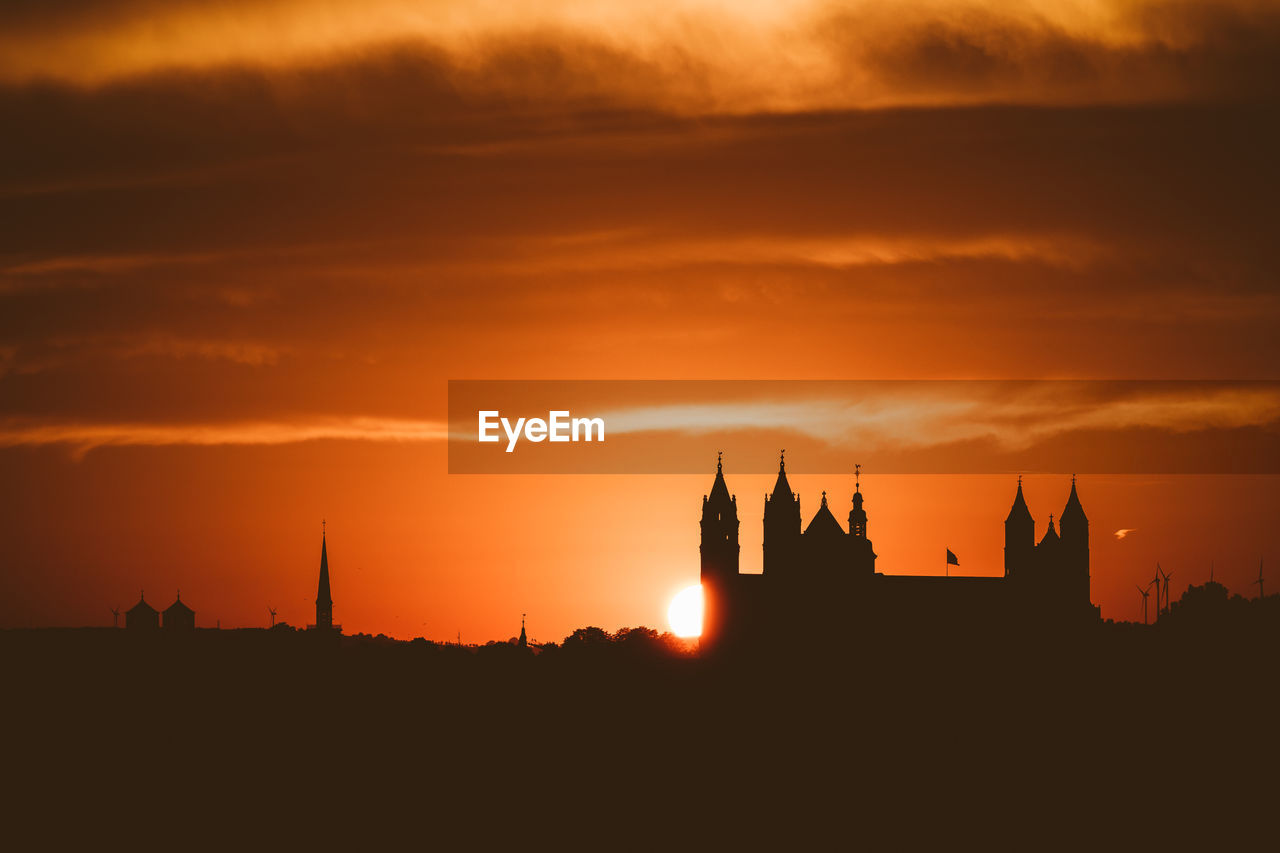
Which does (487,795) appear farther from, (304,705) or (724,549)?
(304,705)

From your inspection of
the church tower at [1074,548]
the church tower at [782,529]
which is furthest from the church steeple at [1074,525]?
the church tower at [782,529]

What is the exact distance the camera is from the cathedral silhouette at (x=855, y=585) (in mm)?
146500

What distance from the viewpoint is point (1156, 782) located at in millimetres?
146875

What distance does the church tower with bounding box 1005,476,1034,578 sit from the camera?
148875mm

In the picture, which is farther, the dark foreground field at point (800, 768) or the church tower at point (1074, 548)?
the church tower at point (1074, 548)

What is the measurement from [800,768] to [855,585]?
1667 cm

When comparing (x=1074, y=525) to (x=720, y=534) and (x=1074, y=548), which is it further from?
(x=720, y=534)

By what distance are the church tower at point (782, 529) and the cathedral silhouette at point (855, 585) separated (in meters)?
0.12

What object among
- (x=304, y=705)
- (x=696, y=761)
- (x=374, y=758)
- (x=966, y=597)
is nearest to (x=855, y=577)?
(x=966, y=597)

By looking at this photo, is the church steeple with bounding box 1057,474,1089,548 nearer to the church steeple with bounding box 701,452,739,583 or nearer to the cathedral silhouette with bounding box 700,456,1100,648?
the cathedral silhouette with bounding box 700,456,1100,648

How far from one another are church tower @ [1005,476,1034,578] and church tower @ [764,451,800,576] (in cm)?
1912

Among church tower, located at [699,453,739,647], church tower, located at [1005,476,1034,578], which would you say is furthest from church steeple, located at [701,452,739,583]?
church tower, located at [1005,476,1034,578]

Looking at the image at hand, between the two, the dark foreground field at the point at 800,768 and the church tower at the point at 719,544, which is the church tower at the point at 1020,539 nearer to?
the dark foreground field at the point at 800,768

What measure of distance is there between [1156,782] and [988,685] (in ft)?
53.9
